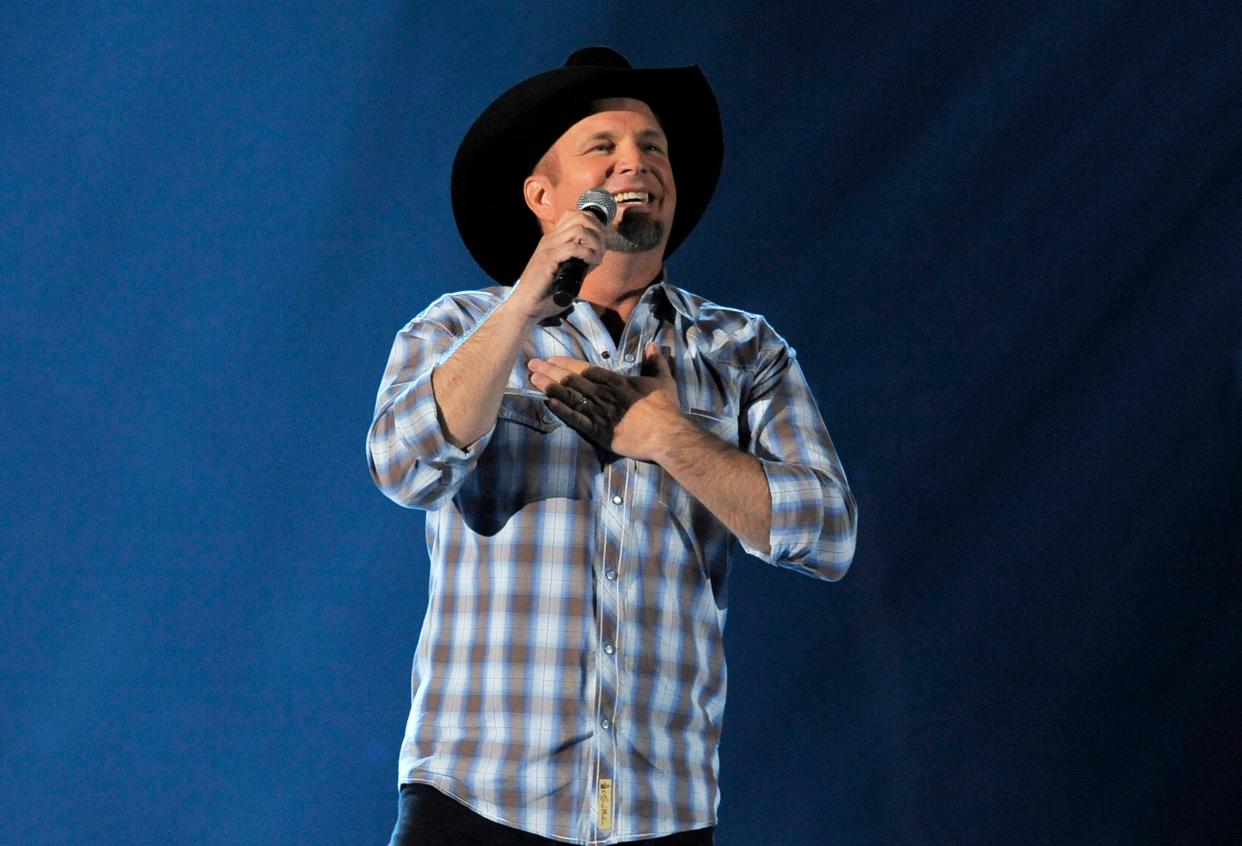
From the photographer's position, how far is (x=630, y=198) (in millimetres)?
2119

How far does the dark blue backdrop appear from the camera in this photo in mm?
2773

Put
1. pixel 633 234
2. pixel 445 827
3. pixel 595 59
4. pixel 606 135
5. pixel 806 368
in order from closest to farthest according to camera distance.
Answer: pixel 445 827
pixel 633 234
pixel 606 135
pixel 595 59
pixel 806 368

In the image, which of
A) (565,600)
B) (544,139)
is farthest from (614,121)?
(565,600)

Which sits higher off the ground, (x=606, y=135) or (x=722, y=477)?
(x=606, y=135)

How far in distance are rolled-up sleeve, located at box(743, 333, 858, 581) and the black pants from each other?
477 mm

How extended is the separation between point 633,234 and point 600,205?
0.22m

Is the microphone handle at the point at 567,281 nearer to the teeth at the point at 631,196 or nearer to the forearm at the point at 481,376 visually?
the forearm at the point at 481,376

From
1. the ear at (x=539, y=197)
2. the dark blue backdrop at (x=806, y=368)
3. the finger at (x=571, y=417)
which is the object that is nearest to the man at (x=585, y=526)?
the finger at (x=571, y=417)

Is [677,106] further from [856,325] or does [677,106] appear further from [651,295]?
[856,325]

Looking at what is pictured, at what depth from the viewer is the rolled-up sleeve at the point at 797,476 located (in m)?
1.88

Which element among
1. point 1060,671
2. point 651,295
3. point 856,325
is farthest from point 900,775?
point 651,295

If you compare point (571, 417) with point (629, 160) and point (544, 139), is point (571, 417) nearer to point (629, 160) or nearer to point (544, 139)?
point (629, 160)

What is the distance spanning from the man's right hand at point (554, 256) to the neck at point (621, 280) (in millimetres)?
363

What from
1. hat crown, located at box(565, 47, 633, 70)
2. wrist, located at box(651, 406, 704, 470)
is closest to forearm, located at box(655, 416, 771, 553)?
wrist, located at box(651, 406, 704, 470)
